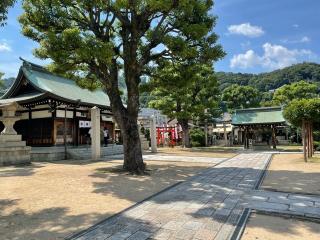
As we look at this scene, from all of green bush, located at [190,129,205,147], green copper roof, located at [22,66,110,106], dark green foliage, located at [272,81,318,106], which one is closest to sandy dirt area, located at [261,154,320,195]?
green copper roof, located at [22,66,110,106]

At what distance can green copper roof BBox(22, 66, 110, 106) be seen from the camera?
22.2m

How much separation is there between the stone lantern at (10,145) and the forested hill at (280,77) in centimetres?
8083

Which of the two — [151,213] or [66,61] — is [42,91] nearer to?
[66,61]

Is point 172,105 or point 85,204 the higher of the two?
point 172,105

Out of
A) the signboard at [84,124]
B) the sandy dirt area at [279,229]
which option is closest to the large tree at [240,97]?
the signboard at [84,124]

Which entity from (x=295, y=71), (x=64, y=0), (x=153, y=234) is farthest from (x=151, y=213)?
(x=295, y=71)

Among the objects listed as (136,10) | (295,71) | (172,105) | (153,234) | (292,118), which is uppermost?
(295,71)

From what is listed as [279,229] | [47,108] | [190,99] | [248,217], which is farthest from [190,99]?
[279,229]

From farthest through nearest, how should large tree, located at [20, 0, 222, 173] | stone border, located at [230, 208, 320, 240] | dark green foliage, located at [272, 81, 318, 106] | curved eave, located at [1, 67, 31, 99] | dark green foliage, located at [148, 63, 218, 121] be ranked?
1. dark green foliage, located at [272, 81, 318, 106]
2. dark green foliage, located at [148, 63, 218, 121]
3. curved eave, located at [1, 67, 31, 99]
4. large tree, located at [20, 0, 222, 173]
5. stone border, located at [230, 208, 320, 240]

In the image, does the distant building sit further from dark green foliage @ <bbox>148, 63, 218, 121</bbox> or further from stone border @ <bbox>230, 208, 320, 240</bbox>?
stone border @ <bbox>230, 208, 320, 240</bbox>

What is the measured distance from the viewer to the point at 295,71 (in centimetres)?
9331

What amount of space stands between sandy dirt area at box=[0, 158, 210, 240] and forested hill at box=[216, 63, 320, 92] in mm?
84179

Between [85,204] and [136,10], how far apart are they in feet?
26.1

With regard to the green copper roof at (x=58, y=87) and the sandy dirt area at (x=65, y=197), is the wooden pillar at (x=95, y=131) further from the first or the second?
the sandy dirt area at (x=65, y=197)
